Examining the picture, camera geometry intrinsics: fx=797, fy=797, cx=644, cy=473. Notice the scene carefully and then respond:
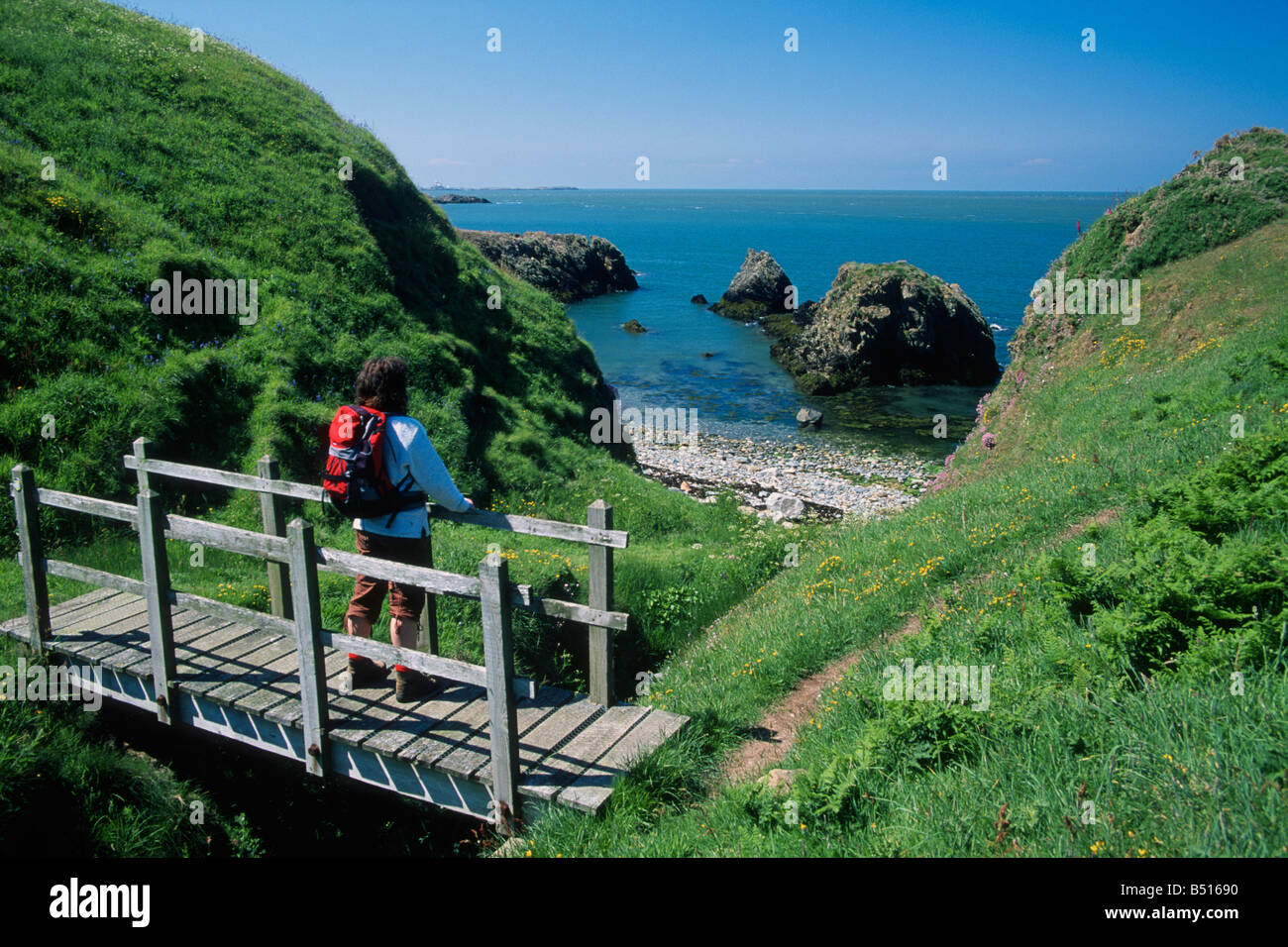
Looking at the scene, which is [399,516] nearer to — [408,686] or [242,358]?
[408,686]

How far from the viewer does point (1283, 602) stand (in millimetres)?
5465

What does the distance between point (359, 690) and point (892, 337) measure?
162ft

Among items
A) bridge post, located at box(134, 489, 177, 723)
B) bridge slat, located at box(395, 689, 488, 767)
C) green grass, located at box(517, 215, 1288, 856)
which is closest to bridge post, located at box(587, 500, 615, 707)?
green grass, located at box(517, 215, 1288, 856)

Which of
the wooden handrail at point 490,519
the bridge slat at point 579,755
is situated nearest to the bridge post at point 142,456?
the wooden handrail at point 490,519

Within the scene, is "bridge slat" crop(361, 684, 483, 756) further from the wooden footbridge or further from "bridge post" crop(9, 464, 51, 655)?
"bridge post" crop(9, 464, 51, 655)

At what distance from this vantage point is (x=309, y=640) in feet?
21.7

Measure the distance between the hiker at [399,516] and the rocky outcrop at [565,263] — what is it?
7801 cm

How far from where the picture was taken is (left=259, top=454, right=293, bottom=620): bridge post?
8.45 m

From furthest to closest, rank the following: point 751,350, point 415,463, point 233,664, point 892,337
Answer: point 751,350 → point 892,337 → point 233,664 → point 415,463

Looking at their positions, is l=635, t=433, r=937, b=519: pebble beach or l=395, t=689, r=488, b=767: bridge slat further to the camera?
l=635, t=433, r=937, b=519: pebble beach

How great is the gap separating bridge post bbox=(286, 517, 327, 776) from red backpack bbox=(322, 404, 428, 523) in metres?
0.38

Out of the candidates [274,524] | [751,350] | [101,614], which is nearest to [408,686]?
[274,524]

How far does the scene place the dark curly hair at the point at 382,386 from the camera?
6.57m
